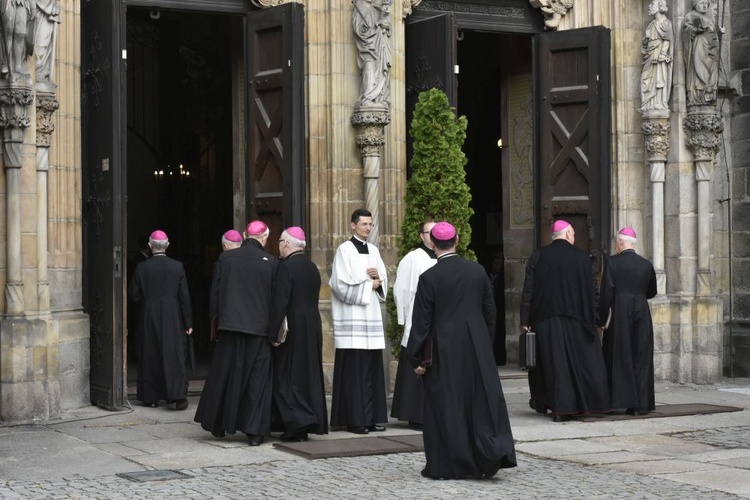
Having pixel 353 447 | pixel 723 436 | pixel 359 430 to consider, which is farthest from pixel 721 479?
pixel 359 430

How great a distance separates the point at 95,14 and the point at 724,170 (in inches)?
335

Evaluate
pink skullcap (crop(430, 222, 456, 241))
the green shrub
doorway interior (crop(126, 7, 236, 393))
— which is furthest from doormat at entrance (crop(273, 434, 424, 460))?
doorway interior (crop(126, 7, 236, 393))

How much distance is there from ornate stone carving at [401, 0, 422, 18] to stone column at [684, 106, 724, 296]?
147 inches

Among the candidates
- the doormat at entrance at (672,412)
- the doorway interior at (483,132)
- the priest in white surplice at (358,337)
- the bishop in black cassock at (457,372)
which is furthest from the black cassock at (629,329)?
the doorway interior at (483,132)

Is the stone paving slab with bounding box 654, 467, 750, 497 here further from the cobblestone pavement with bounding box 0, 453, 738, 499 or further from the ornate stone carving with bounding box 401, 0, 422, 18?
the ornate stone carving with bounding box 401, 0, 422, 18

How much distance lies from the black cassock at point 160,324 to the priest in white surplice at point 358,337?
8.34 feet

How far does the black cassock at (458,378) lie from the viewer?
31.2 feet

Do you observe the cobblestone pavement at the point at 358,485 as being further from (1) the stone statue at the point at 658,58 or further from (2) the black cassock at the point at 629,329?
(1) the stone statue at the point at 658,58

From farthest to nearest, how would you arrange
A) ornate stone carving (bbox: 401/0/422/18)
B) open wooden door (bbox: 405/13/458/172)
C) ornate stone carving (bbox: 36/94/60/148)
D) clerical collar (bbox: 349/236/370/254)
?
ornate stone carving (bbox: 401/0/422/18), open wooden door (bbox: 405/13/458/172), ornate stone carving (bbox: 36/94/60/148), clerical collar (bbox: 349/236/370/254)

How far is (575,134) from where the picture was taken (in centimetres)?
1645

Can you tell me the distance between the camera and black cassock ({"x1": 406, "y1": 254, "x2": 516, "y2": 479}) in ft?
31.2

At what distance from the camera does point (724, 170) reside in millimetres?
17828

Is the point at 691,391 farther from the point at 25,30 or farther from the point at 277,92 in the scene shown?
the point at 25,30

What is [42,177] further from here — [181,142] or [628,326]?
[181,142]
